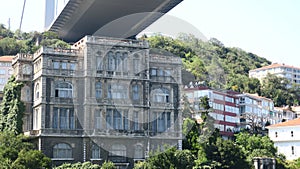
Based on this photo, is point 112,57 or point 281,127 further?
point 281,127

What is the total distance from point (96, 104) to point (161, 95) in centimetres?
566

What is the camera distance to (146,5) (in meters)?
59.4

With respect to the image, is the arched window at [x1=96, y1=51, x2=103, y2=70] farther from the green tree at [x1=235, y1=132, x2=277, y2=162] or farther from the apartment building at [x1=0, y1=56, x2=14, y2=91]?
the apartment building at [x1=0, y1=56, x2=14, y2=91]

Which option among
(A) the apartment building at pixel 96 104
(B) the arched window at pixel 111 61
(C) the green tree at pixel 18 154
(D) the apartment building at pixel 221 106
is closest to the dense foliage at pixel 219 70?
(D) the apartment building at pixel 221 106

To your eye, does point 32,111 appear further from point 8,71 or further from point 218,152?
point 8,71

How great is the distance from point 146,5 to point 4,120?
23381mm

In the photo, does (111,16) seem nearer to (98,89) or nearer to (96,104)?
(98,89)

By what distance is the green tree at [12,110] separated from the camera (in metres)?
40.2

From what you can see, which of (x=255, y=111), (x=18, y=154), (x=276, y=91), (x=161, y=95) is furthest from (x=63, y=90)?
(x=276, y=91)

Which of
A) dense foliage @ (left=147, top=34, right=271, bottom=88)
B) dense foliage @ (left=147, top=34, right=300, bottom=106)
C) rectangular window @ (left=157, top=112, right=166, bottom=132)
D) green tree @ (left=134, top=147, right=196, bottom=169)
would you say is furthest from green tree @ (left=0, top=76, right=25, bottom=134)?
dense foliage @ (left=147, top=34, right=271, bottom=88)

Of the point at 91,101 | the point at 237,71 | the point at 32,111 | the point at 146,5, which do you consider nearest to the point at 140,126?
the point at 91,101

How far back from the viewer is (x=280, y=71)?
11050cm

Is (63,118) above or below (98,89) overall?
below

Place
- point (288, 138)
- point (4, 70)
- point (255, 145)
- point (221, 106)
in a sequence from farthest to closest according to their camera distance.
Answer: point (4, 70) < point (221, 106) < point (288, 138) < point (255, 145)
